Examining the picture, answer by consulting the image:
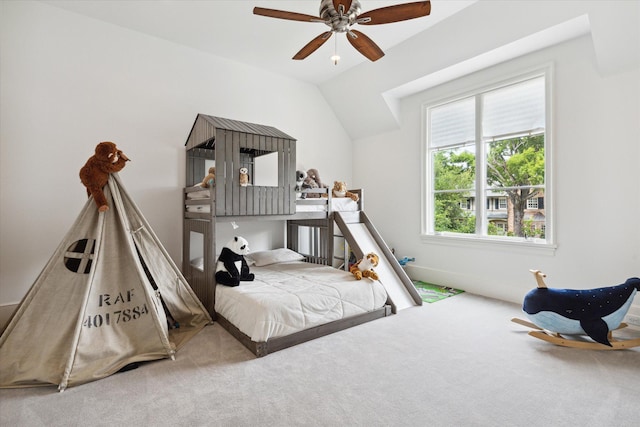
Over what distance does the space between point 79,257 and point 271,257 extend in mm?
2036

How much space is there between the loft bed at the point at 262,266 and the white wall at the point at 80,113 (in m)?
0.38

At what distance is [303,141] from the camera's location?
197 inches

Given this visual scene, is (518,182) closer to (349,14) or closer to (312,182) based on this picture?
(312,182)

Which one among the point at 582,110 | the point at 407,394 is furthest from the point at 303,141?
the point at 407,394

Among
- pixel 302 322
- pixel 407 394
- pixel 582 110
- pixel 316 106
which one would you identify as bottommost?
pixel 407 394

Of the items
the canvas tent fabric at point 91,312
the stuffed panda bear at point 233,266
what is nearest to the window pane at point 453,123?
the stuffed panda bear at point 233,266

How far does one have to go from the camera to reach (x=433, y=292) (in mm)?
4047

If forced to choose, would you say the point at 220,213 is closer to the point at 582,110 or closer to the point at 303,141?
the point at 303,141

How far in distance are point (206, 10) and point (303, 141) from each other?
222cm

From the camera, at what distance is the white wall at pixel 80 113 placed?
2938 millimetres

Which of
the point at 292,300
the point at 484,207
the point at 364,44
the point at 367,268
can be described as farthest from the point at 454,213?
the point at 292,300

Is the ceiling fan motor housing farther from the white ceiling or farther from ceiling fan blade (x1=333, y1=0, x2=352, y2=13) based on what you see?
the white ceiling

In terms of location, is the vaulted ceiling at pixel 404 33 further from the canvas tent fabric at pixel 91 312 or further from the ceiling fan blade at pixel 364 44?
the canvas tent fabric at pixel 91 312

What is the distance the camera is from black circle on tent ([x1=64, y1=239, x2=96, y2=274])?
7.54 feet
